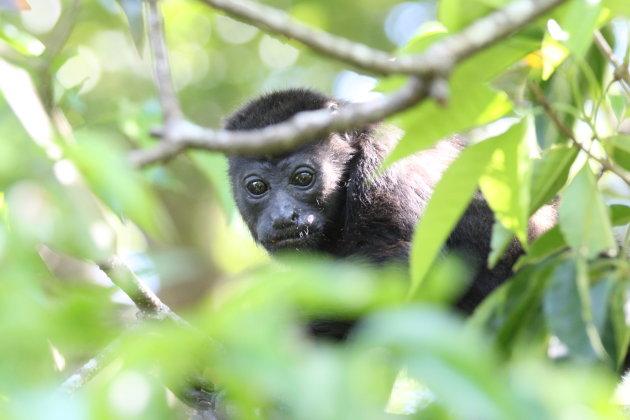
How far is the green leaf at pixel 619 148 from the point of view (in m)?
2.46

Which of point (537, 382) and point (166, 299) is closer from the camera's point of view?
point (537, 382)

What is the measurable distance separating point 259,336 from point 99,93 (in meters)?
10.5

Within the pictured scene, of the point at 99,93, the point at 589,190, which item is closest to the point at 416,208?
the point at 589,190

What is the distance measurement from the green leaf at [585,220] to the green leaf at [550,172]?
0.19 metres

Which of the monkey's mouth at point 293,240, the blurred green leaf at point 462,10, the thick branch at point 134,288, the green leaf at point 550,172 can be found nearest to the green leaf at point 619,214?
the green leaf at point 550,172

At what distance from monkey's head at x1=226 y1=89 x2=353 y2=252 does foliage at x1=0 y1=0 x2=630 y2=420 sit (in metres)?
0.45

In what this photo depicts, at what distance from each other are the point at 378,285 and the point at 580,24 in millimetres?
1138

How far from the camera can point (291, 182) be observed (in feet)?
16.0

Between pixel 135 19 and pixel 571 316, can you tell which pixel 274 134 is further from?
pixel 135 19

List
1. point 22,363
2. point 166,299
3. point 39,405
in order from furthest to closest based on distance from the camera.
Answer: point 166,299, point 22,363, point 39,405

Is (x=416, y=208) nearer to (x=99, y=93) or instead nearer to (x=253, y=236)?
(x=253, y=236)

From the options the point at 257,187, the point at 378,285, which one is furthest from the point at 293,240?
the point at 378,285

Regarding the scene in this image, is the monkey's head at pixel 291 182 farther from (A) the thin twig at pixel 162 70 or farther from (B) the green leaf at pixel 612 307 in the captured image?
(A) the thin twig at pixel 162 70

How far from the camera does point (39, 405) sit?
1.00m
